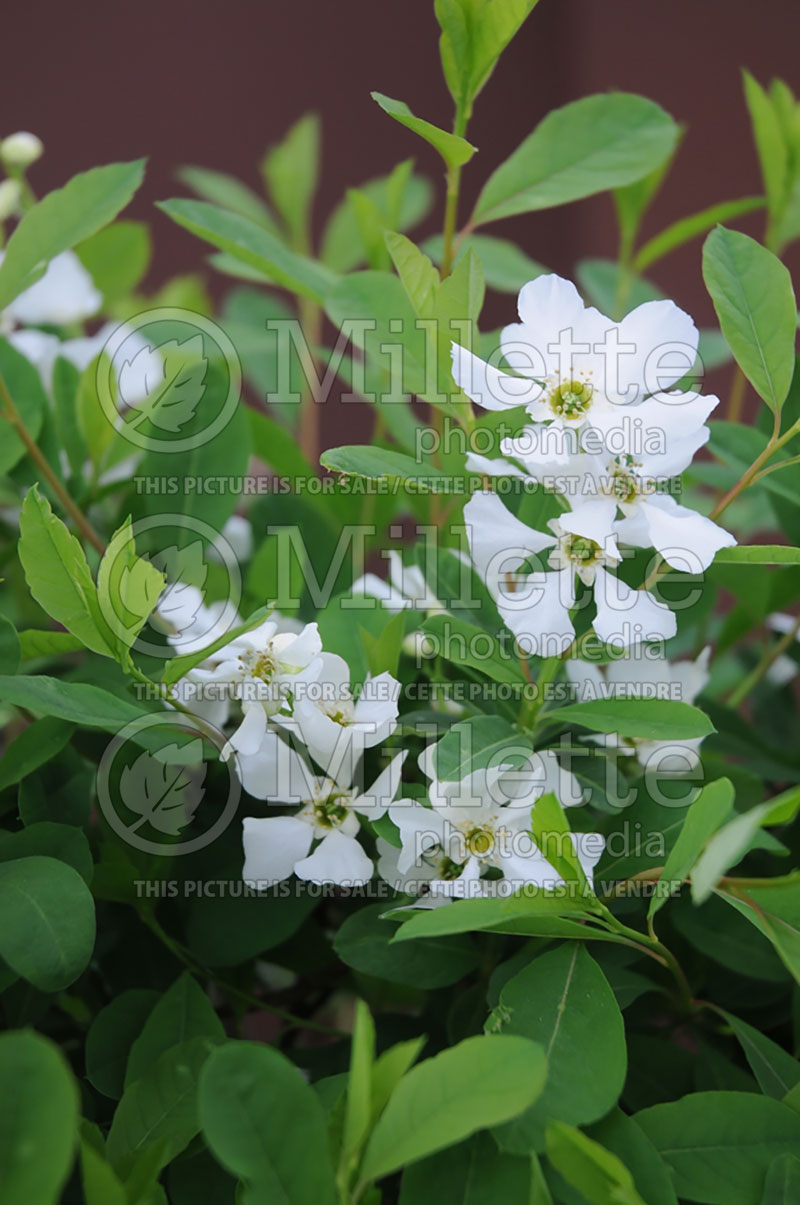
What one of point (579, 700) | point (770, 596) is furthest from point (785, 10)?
point (579, 700)

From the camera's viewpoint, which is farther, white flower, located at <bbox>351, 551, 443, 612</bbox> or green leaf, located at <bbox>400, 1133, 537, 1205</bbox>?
white flower, located at <bbox>351, 551, 443, 612</bbox>

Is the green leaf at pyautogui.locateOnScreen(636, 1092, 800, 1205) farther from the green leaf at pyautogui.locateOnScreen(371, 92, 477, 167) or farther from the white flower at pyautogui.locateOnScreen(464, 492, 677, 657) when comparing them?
the green leaf at pyautogui.locateOnScreen(371, 92, 477, 167)

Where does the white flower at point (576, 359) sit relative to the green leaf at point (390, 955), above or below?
above

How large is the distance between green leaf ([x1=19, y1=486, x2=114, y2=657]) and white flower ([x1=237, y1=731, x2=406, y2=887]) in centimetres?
7

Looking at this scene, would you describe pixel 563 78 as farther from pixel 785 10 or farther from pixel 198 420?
pixel 198 420

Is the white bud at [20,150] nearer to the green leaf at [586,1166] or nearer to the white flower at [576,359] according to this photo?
the white flower at [576,359]

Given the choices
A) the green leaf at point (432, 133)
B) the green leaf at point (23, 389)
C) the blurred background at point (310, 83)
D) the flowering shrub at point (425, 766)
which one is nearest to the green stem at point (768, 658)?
the flowering shrub at point (425, 766)

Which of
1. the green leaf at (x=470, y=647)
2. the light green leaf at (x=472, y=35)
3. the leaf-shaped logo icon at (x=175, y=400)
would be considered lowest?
the green leaf at (x=470, y=647)

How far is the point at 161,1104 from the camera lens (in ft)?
1.09

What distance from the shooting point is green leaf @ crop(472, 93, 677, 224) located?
1.48 ft

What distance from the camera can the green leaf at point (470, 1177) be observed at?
302mm

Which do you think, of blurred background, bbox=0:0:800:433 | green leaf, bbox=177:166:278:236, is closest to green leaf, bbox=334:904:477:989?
green leaf, bbox=177:166:278:236

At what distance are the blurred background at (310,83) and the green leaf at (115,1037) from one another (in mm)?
1272

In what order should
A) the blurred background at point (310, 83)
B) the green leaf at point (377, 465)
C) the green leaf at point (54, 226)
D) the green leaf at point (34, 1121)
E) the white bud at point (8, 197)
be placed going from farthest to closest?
the blurred background at point (310, 83), the white bud at point (8, 197), the green leaf at point (54, 226), the green leaf at point (377, 465), the green leaf at point (34, 1121)
